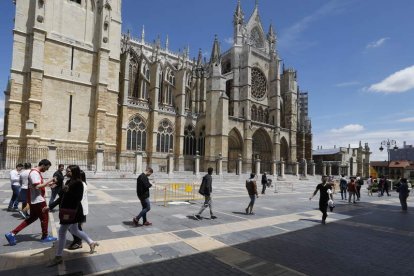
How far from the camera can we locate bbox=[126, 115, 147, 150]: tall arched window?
28.1m

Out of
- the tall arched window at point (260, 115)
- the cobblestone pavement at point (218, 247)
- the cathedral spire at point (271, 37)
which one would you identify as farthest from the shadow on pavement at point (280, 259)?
the cathedral spire at point (271, 37)

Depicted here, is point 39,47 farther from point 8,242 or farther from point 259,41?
point 259,41

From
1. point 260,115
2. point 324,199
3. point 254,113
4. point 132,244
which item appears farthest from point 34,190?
point 260,115

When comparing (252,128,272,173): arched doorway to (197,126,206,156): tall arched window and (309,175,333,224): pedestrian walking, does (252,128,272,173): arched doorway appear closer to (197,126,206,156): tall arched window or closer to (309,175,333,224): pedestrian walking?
(197,126,206,156): tall arched window

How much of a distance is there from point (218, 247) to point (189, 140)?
1106 inches

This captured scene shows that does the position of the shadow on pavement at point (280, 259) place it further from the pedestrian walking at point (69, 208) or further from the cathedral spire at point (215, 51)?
the cathedral spire at point (215, 51)

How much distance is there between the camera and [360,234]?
22.4 ft

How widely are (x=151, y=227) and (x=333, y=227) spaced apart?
5225 millimetres

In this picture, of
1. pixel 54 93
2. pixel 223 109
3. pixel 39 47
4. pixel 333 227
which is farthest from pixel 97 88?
pixel 333 227

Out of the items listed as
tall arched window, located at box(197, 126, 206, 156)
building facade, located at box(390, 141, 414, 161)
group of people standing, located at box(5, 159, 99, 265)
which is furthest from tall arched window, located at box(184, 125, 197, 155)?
building facade, located at box(390, 141, 414, 161)

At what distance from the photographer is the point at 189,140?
108 ft

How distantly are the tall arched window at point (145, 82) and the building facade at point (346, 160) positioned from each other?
3233 centimetres

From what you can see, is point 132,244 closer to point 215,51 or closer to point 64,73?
point 64,73

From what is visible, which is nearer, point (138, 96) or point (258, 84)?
point (138, 96)
